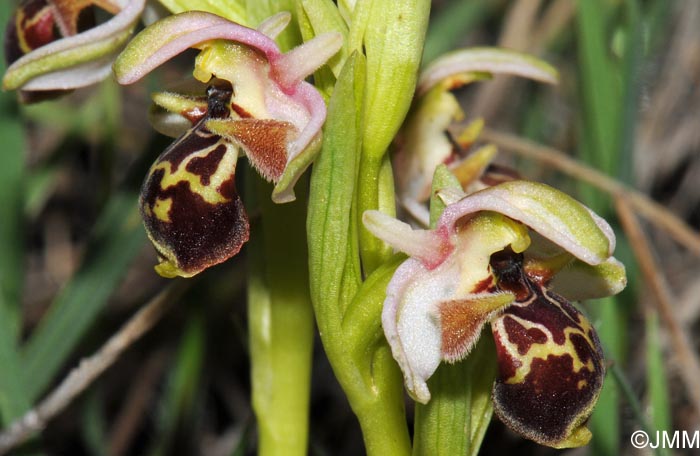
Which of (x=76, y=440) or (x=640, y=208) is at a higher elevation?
(x=640, y=208)

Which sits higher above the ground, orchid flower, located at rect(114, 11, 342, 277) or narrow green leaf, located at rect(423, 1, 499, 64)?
orchid flower, located at rect(114, 11, 342, 277)

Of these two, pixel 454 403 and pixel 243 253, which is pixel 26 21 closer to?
pixel 454 403

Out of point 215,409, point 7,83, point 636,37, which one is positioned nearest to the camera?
point 7,83

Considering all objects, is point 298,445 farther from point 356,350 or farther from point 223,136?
point 223,136

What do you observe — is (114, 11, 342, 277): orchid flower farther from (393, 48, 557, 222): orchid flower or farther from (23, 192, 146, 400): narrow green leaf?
(23, 192, 146, 400): narrow green leaf

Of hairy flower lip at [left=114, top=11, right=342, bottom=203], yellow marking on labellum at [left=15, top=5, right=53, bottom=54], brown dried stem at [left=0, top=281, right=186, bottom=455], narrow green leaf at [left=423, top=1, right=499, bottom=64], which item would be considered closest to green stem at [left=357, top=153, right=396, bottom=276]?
hairy flower lip at [left=114, top=11, right=342, bottom=203]

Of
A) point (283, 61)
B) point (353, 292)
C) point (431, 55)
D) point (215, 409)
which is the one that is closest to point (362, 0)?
point (283, 61)
